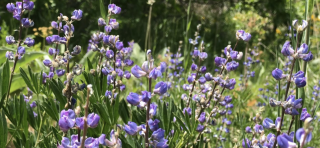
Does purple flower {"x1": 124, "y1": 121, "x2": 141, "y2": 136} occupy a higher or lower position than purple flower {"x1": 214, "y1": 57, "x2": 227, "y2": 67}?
lower

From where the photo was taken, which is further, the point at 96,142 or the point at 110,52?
the point at 110,52

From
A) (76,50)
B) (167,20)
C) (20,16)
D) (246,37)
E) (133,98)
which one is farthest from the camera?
(167,20)

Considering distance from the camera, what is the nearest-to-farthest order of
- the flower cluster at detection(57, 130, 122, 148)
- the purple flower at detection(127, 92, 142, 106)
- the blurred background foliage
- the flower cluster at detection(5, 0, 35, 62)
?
the flower cluster at detection(57, 130, 122, 148) → the purple flower at detection(127, 92, 142, 106) → the flower cluster at detection(5, 0, 35, 62) → the blurred background foliage

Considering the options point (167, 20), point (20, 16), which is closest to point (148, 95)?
point (20, 16)

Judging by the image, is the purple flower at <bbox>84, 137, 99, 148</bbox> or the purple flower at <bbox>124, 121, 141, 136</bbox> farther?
the purple flower at <bbox>124, 121, 141, 136</bbox>

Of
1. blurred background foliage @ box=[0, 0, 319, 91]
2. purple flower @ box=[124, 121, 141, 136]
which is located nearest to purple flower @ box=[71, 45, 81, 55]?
purple flower @ box=[124, 121, 141, 136]

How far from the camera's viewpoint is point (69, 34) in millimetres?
1151

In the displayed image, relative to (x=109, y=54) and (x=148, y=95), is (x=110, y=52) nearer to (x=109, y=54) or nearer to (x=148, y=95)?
(x=109, y=54)

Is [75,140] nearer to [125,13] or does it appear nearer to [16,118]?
[16,118]

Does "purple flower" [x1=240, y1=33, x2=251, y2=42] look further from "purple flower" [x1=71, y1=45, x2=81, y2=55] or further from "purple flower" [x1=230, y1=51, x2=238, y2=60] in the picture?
"purple flower" [x1=71, y1=45, x2=81, y2=55]

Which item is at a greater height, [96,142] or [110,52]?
[110,52]

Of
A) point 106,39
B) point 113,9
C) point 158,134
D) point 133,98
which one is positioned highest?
point 113,9

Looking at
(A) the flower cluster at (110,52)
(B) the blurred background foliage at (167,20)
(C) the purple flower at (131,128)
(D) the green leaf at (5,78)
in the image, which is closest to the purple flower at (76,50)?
(A) the flower cluster at (110,52)

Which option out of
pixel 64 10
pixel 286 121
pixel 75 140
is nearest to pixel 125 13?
pixel 64 10
